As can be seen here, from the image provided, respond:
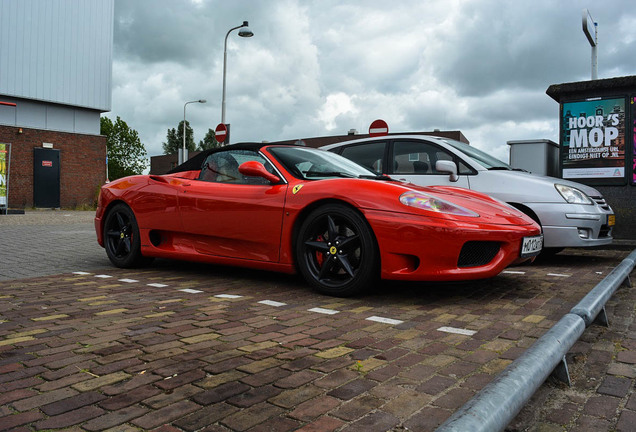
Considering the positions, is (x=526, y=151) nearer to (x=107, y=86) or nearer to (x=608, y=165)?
(x=608, y=165)

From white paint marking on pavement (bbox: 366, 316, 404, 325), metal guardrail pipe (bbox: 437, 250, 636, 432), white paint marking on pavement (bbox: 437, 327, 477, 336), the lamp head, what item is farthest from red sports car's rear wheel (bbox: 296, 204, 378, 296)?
the lamp head

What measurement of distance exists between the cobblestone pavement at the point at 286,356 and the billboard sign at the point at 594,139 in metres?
5.34

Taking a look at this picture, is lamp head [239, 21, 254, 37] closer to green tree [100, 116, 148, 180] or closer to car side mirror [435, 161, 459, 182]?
car side mirror [435, 161, 459, 182]

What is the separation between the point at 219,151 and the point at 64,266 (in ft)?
7.27

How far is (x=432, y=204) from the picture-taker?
3889 millimetres

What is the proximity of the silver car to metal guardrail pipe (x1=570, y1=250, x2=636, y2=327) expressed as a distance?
6.32 feet

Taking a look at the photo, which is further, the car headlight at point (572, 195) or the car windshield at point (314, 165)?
the car headlight at point (572, 195)

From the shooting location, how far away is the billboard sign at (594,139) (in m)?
9.00

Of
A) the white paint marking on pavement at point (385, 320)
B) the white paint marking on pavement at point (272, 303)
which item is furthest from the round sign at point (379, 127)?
the white paint marking on pavement at point (385, 320)

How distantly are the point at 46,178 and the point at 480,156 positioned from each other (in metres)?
26.2

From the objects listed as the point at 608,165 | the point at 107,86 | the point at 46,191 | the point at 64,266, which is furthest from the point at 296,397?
the point at 107,86

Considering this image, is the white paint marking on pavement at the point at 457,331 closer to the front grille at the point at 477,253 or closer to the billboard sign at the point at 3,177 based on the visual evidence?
the front grille at the point at 477,253

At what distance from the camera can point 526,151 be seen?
9.84m

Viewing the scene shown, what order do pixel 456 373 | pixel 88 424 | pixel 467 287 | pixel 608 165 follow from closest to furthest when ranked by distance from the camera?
pixel 88 424 → pixel 456 373 → pixel 467 287 → pixel 608 165
